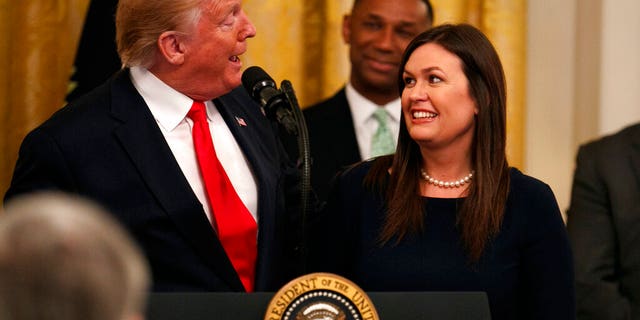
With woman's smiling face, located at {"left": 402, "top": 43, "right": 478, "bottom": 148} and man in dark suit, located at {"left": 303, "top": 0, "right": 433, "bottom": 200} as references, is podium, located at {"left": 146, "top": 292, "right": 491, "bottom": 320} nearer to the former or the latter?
woman's smiling face, located at {"left": 402, "top": 43, "right": 478, "bottom": 148}

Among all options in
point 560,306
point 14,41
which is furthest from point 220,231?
point 14,41

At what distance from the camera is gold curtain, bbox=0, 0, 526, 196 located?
13.6 ft

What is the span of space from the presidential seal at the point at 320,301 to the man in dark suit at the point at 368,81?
2086 millimetres

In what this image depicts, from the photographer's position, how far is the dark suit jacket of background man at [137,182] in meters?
2.18

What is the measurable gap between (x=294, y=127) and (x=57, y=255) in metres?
1.31

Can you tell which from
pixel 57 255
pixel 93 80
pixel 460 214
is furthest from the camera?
pixel 93 80

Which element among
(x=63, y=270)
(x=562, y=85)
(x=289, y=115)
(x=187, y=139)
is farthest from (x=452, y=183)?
(x=562, y=85)

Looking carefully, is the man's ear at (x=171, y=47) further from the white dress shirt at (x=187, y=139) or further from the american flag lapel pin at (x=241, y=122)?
the american flag lapel pin at (x=241, y=122)

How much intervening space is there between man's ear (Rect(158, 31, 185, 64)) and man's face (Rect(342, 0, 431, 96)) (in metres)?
1.51

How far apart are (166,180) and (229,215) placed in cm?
15

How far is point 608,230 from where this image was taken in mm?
3381

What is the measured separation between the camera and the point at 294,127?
6.76 feet

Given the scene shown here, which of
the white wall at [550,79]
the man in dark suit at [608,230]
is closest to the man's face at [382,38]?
the man in dark suit at [608,230]

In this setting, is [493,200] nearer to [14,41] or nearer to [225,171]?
[225,171]
